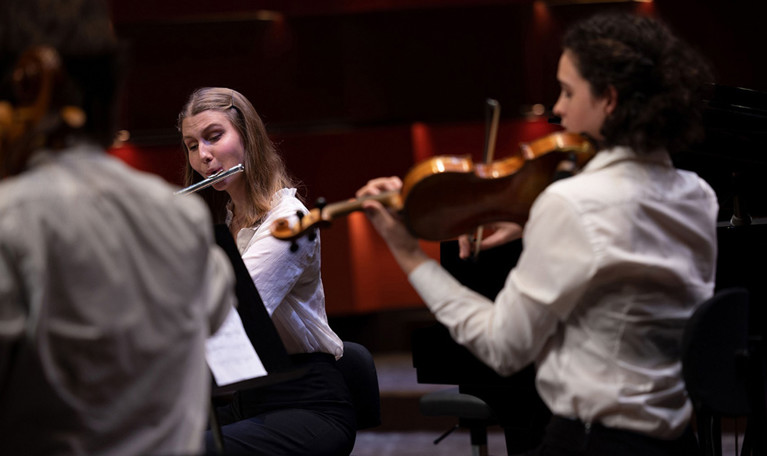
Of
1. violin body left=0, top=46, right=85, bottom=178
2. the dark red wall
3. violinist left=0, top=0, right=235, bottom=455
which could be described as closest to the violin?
violinist left=0, top=0, right=235, bottom=455

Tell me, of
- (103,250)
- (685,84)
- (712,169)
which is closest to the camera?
(103,250)

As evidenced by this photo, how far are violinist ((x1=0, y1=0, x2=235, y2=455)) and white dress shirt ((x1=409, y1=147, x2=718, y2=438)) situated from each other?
0.58 metres

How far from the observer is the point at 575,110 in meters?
1.59

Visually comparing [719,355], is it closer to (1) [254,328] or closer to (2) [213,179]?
(1) [254,328]

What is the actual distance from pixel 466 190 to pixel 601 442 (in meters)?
0.47

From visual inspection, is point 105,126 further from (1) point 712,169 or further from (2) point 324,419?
(1) point 712,169

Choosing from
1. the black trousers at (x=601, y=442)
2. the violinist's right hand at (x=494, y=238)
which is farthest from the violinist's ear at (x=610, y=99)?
the black trousers at (x=601, y=442)

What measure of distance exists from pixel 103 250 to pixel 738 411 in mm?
1153

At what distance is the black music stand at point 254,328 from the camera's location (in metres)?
1.90

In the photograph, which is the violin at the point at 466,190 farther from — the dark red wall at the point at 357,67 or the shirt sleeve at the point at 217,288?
the dark red wall at the point at 357,67

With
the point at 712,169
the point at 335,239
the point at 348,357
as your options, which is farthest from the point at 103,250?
the point at 335,239

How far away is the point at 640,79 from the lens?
155cm

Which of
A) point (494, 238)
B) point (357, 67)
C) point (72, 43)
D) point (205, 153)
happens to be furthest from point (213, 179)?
point (357, 67)

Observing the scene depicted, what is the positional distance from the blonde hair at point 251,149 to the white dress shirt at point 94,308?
1.26 metres
